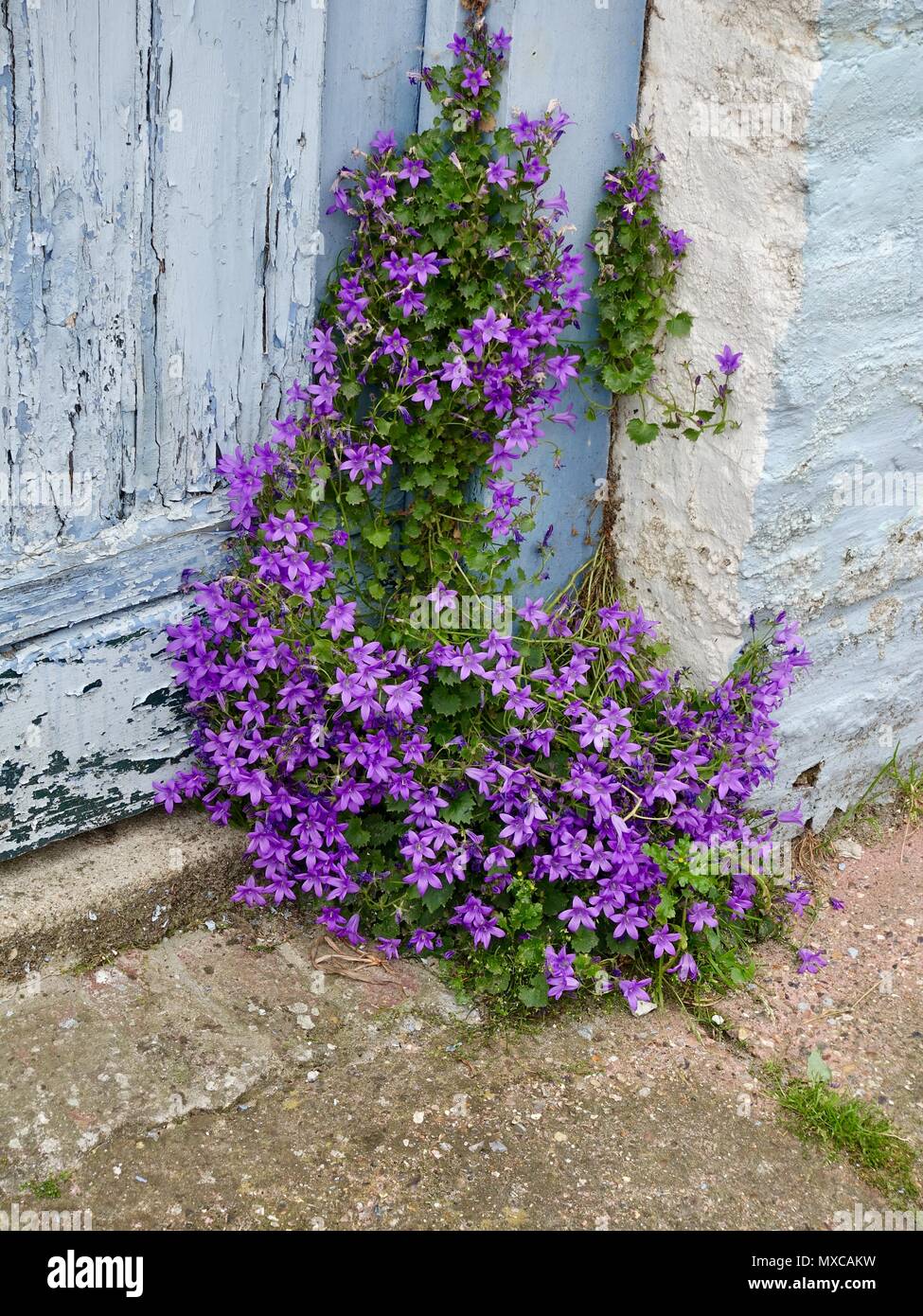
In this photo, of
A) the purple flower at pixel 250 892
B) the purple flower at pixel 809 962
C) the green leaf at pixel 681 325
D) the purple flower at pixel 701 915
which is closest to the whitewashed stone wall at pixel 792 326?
the green leaf at pixel 681 325

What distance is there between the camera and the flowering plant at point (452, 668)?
9.23 feet

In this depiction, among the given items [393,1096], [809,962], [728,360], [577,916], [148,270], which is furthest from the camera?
[809,962]

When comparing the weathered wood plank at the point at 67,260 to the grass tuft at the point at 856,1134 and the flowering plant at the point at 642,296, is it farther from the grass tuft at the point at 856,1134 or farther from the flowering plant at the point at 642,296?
the grass tuft at the point at 856,1134

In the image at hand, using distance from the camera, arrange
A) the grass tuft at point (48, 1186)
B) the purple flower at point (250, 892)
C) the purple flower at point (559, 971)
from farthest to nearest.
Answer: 1. the purple flower at point (250, 892)
2. the purple flower at point (559, 971)
3. the grass tuft at point (48, 1186)

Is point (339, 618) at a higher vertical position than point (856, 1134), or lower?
higher

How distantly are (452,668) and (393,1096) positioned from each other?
90 cm

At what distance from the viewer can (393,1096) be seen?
2760mm

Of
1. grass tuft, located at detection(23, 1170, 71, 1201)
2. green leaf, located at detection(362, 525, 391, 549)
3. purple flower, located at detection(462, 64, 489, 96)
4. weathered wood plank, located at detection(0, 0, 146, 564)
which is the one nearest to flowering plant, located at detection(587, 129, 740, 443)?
purple flower, located at detection(462, 64, 489, 96)

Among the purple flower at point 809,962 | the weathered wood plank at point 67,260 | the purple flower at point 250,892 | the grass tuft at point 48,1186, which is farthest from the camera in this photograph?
the purple flower at point 809,962

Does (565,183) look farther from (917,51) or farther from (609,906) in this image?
(609,906)

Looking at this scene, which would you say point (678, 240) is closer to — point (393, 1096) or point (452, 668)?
point (452, 668)

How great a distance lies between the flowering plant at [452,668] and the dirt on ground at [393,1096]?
0.14 m

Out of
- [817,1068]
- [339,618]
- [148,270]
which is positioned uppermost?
[148,270]

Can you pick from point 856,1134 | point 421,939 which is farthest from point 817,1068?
point 421,939
